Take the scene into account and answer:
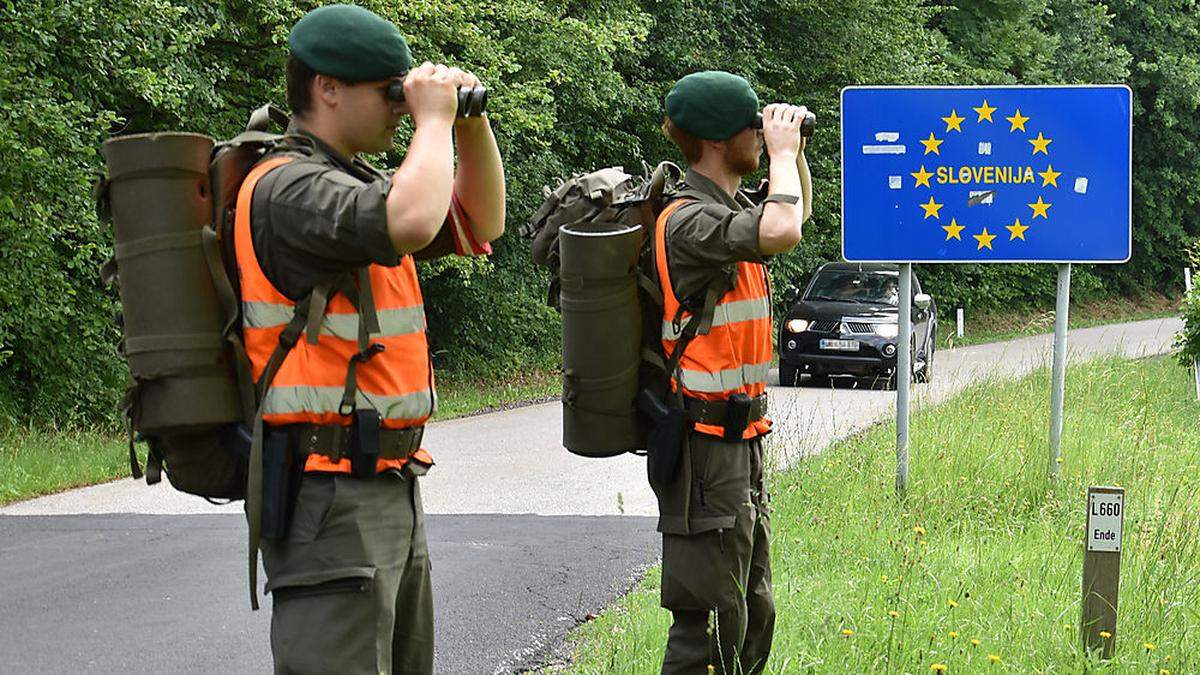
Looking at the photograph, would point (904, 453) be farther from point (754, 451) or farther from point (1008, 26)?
point (1008, 26)

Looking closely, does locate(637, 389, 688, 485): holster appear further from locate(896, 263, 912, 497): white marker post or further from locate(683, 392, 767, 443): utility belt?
locate(896, 263, 912, 497): white marker post

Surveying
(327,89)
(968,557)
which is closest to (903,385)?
(968,557)

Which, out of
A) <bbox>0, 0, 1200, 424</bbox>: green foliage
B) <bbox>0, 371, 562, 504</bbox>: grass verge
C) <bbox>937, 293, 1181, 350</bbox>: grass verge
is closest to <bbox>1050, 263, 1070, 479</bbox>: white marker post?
<bbox>0, 0, 1200, 424</bbox>: green foliage

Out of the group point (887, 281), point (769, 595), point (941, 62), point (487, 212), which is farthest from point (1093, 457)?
point (941, 62)

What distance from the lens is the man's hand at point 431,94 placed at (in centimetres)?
297

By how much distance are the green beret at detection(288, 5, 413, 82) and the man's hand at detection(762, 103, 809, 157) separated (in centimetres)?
124

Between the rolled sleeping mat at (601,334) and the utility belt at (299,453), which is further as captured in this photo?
the rolled sleeping mat at (601,334)

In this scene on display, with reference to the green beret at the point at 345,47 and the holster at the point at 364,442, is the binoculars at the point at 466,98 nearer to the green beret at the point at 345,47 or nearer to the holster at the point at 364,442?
the green beret at the point at 345,47

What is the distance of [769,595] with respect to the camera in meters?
4.23

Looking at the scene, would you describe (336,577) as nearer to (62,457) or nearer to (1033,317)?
(62,457)

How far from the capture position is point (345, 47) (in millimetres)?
3076

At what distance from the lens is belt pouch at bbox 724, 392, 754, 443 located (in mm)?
3996

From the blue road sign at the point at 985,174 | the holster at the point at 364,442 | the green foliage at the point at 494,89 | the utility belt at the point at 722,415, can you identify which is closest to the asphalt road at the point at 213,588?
the utility belt at the point at 722,415

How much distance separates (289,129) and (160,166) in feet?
0.94
